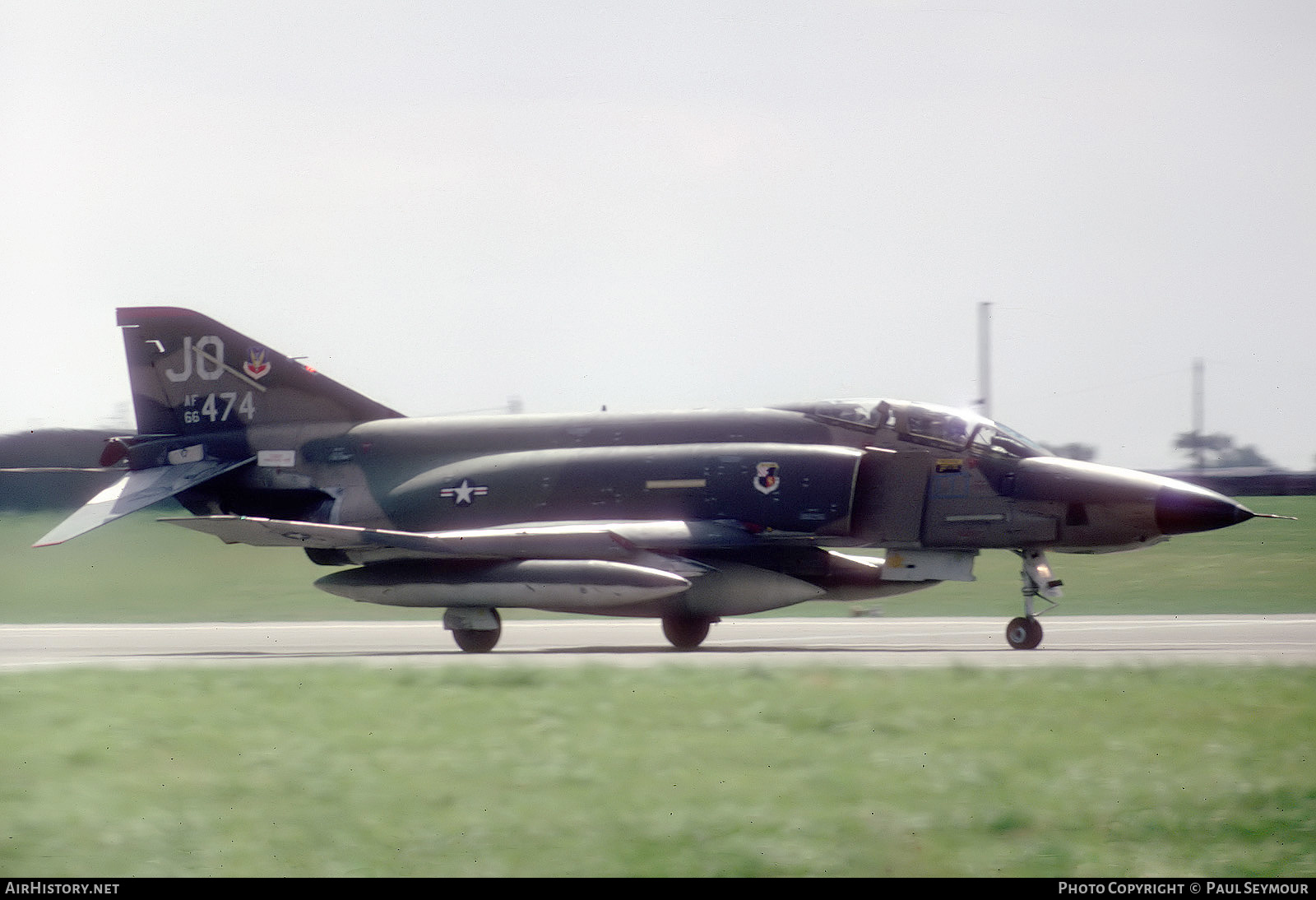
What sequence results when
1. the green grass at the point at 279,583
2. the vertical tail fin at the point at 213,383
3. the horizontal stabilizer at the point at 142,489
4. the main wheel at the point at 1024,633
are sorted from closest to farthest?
the main wheel at the point at 1024,633
the horizontal stabilizer at the point at 142,489
the vertical tail fin at the point at 213,383
the green grass at the point at 279,583

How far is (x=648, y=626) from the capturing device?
71.1ft

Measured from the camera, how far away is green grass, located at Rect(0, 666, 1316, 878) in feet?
19.4

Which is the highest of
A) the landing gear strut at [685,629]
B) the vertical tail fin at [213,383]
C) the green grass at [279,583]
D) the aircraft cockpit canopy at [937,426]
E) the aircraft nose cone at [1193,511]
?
the vertical tail fin at [213,383]

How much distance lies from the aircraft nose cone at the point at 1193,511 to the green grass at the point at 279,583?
7353 mm

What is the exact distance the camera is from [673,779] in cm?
723

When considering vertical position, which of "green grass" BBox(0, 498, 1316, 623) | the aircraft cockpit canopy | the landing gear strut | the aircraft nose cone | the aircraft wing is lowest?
"green grass" BBox(0, 498, 1316, 623)

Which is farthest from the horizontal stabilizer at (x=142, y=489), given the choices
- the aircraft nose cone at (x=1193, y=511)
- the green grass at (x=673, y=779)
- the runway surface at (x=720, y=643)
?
the aircraft nose cone at (x=1193, y=511)

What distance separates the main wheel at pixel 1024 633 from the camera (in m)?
15.3

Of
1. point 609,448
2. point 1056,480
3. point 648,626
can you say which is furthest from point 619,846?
point 648,626

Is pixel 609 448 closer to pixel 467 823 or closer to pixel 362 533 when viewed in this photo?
pixel 362 533

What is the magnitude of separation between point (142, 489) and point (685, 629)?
27.1 feet

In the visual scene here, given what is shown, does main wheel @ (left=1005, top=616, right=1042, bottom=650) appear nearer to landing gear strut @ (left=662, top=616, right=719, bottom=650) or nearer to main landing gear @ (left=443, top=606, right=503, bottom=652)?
landing gear strut @ (left=662, top=616, right=719, bottom=650)

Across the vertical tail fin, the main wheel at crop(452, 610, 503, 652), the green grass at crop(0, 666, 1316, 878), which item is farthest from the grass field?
the vertical tail fin

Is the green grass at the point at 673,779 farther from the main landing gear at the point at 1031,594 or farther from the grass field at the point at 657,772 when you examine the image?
the main landing gear at the point at 1031,594
